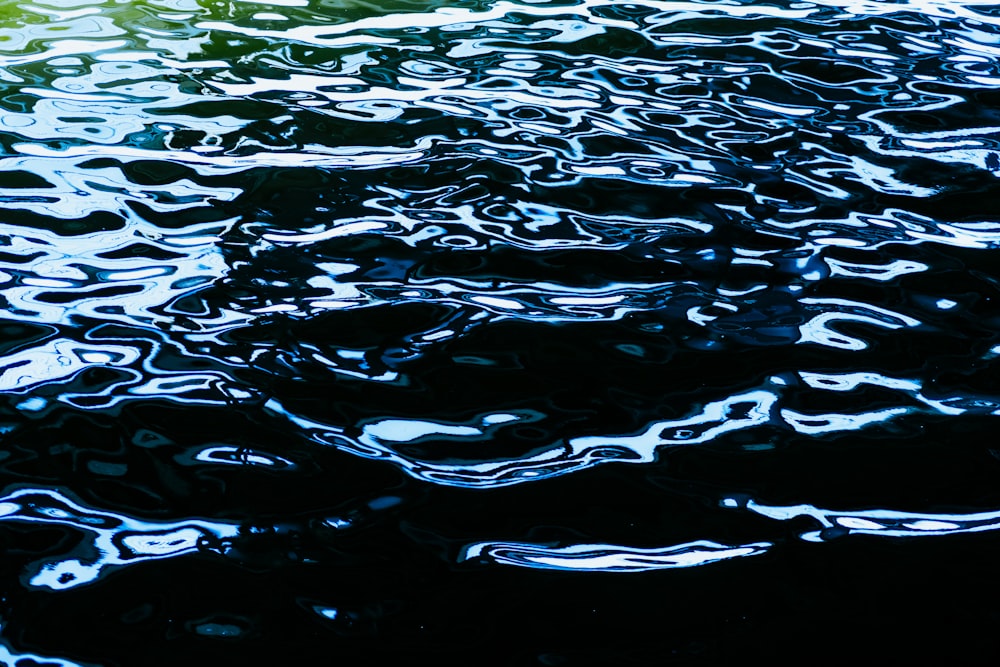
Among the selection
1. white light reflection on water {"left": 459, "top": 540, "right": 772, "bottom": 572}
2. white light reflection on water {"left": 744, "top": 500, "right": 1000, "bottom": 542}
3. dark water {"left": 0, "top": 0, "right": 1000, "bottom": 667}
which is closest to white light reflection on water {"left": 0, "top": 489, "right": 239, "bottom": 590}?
dark water {"left": 0, "top": 0, "right": 1000, "bottom": 667}

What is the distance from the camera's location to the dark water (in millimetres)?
1501

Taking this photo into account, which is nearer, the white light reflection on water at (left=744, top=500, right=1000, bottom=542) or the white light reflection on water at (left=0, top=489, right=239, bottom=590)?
the white light reflection on water at (left=0, top=489, right=239, bottom=590)

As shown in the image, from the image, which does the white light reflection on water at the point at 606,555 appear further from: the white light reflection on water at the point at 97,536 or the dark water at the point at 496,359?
the white light reflection on water at the point at 97,536

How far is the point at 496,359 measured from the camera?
2062 millimetres

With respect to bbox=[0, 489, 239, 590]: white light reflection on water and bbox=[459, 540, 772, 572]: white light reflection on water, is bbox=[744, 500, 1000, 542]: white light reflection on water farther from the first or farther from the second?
bbox=[0, 489, 239, 590]: white light reflection on water

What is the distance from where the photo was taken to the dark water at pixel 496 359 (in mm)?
1501

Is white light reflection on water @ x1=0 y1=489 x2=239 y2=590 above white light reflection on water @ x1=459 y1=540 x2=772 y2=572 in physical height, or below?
above

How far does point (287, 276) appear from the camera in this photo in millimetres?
2334

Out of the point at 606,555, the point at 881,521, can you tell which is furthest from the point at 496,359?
the point at 881,521

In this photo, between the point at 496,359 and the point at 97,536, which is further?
the point at 496,359

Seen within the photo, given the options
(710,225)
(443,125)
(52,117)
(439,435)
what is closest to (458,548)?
(439,435)

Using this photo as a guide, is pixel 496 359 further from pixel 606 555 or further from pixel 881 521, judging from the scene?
pixel 881 521

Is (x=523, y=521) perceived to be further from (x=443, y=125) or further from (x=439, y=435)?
(x=443, y=125)

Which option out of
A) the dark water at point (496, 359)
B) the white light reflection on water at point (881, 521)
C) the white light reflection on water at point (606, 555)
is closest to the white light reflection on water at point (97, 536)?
the dark water at point (496, 359)
